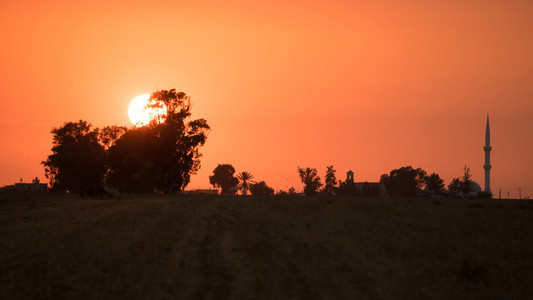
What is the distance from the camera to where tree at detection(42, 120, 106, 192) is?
400 feet

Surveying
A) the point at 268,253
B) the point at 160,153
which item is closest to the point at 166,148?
the point at 160,153

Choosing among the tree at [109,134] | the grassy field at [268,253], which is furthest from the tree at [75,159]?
the grassy field at [268,253]

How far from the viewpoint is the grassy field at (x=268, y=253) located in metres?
28.1

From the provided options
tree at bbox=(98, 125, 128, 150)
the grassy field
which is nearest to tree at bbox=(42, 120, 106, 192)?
tree at bbox=(98, 125, 128, 150)

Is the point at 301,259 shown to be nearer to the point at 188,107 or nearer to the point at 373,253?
the point at 373,253

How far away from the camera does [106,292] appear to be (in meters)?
27.6

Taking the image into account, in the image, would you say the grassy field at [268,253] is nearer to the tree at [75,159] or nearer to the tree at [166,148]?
the tree at [166,148]

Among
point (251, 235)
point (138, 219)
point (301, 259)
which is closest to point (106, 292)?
point (301, 259)

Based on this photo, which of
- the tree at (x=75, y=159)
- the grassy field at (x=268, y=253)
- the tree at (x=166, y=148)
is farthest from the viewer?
the tree at (x=75, y=159)

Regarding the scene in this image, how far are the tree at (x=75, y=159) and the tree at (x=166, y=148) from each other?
26356 mm

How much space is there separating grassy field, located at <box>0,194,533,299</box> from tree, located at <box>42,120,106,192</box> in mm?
70241

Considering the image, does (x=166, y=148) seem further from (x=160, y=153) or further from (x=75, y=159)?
(x=75, y=159)

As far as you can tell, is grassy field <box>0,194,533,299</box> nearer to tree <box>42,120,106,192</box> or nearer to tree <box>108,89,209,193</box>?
tree <box>108,89,209,193</box>

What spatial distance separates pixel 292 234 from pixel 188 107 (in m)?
61.9
